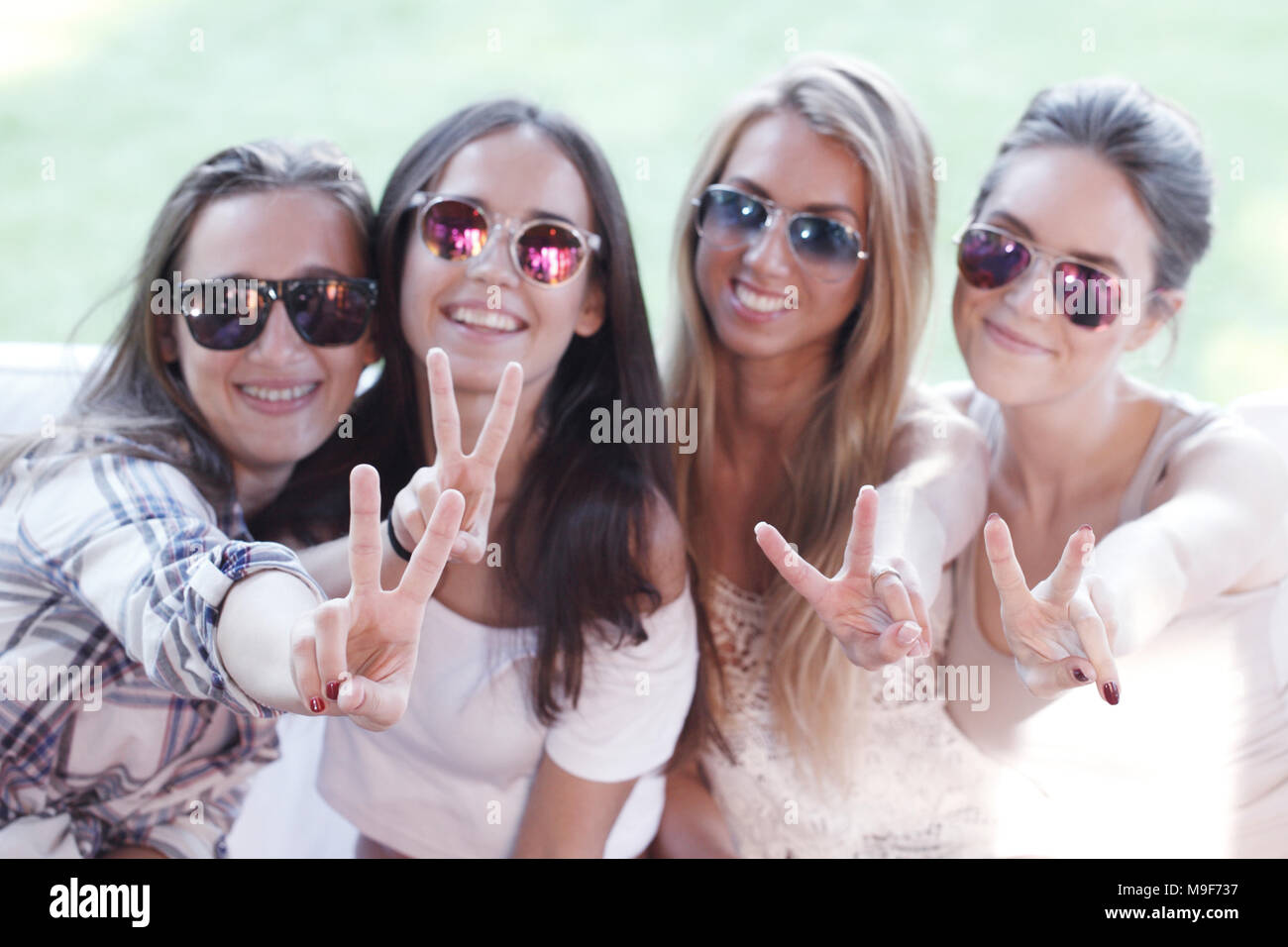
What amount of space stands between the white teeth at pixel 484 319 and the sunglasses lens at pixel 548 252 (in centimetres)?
7

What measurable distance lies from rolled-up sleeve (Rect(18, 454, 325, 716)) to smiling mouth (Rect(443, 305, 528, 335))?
399 millimetres

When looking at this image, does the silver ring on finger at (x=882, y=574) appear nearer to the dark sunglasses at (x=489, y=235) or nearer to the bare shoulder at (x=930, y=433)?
the bare shoulder at (x=930, y=433)

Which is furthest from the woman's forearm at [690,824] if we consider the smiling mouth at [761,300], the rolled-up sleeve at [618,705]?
the smiling mouth at [761,300]

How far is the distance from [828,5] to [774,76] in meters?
1.17

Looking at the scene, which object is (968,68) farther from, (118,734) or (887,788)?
(118,734)

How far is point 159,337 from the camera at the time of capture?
1463mm

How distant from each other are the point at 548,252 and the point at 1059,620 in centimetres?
78

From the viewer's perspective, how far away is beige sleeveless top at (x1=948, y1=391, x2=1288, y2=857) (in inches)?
60.6

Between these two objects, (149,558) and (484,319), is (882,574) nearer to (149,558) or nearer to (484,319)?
(484,319)

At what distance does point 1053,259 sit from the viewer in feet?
4.75

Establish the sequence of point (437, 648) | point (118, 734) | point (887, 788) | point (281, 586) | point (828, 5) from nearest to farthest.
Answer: point (281, 586) < point (118, 734) < point (437, 648) < point (887, 788) < point (828, 5)

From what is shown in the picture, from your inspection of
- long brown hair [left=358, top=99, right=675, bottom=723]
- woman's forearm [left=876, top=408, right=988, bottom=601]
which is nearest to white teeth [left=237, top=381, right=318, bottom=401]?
long brown hair [left=358, top=99, right=675, bottom=723]

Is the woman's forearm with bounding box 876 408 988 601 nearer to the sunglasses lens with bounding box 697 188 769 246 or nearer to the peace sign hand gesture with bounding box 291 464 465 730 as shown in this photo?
the sunglasses lens with bounding box 697 188 769 246
